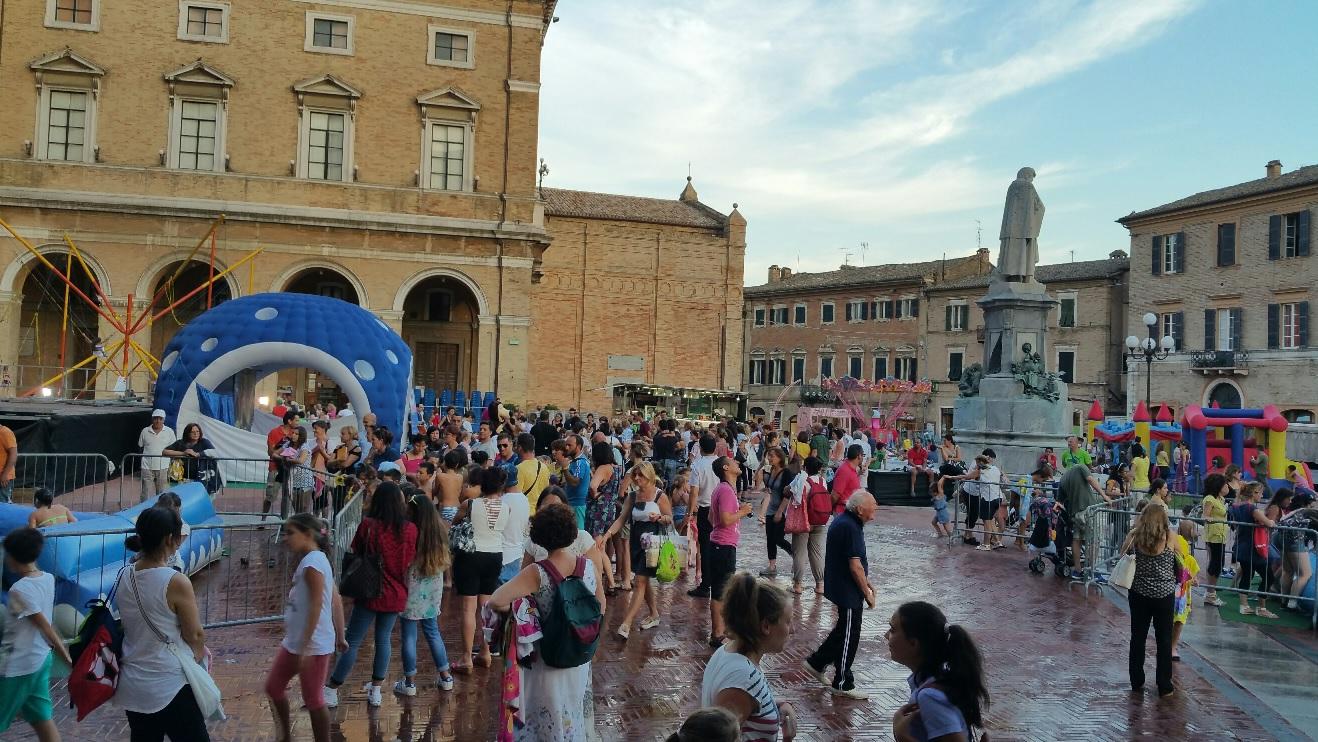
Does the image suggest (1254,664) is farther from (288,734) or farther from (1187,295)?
(1187,295)

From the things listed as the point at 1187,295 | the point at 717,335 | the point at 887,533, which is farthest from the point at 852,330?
the point at 887,533

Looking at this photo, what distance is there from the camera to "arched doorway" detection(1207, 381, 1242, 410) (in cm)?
4172

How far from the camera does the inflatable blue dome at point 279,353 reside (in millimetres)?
17734

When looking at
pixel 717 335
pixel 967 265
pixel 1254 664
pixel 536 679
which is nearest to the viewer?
pixel 536 679

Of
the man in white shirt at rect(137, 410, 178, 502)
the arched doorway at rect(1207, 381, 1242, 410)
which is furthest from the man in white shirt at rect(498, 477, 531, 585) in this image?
the arched doorway at rect(1207, 381, 1242, 410)

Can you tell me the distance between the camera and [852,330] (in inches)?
2323

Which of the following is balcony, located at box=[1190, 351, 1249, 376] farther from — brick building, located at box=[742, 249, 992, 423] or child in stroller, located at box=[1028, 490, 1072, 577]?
child in stroller, located at box=[1028, 490, 1072, 577]

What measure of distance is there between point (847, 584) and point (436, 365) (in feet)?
97.4

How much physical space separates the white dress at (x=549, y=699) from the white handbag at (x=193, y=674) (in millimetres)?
1474

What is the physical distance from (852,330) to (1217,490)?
48.0 meters

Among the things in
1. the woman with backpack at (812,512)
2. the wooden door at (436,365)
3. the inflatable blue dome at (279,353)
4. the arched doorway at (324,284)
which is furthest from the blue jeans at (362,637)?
the wooden door at (436,365)

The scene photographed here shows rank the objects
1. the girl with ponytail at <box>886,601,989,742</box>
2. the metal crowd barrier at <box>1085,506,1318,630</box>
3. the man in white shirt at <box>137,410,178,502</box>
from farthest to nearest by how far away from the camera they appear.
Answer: the man in white shirt at <box>137,410,178,502</box> < the metal crowd barrier at <box>1085,506,1318,630</box> < the girl with ponytail at <box>886,601,989,742</box>

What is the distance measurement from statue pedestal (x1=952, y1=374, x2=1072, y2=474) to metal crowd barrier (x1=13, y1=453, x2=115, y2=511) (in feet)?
50.7

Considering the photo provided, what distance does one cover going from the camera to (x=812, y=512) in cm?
1099
